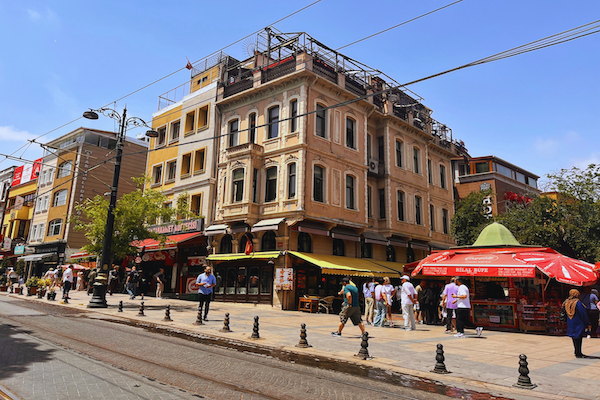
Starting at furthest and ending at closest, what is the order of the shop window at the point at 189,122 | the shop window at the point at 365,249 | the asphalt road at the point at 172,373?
the shop window at the point at 189,122
the shop window at the point at 365,249
the asphalt road at the point at 172,373

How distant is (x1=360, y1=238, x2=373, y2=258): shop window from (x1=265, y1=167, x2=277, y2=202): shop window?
6.32m

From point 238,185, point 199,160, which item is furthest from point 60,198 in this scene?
point 238,185

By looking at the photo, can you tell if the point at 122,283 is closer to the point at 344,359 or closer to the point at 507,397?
the point at 344,359

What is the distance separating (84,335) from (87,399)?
604 centimetres

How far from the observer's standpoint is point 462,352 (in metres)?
9.88

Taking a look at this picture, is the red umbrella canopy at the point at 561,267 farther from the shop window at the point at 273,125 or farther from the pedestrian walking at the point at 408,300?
the shop window at the point at 273,125

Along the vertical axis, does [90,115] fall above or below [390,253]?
above

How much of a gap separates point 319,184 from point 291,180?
1654mm

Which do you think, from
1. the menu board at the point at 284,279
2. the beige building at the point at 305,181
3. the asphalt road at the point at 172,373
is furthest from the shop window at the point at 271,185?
the asphalt road at the point at 172,373

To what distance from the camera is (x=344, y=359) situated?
339 inches

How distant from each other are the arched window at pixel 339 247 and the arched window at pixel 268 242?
12.4ft

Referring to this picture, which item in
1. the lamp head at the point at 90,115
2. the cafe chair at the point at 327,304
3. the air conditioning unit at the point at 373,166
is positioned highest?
the air conditioning unit at the point at 373,166

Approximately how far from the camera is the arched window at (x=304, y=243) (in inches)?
895

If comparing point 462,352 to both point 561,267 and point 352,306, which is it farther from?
point 561,267
